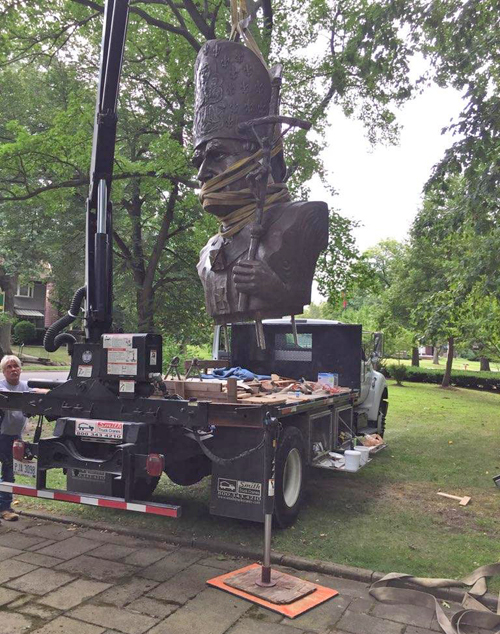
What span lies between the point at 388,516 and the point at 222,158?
447 centimetres

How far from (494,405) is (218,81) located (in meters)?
19.1

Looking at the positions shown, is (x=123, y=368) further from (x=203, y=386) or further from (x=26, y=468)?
(x=26, y=468)

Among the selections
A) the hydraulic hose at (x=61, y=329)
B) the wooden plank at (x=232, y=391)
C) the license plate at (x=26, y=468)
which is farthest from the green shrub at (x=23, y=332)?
the wooden plank at (x=232, y=391)

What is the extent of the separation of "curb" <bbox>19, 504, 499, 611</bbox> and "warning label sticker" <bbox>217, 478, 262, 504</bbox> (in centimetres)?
Result: 45

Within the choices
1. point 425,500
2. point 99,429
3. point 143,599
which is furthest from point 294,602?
point 425,500

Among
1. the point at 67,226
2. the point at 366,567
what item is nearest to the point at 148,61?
the point at 67,226

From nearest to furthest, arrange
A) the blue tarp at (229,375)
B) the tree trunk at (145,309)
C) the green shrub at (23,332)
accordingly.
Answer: the blue tarp at (229,375), the tree trunk at (145,309), the green shrub at (23,332)

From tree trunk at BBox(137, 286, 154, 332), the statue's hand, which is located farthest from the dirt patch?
tree trunk at BBox(137, 286, 154, 332)

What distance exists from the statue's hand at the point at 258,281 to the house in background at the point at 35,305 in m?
43.3

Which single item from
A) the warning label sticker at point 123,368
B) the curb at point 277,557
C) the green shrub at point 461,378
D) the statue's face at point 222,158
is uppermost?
the statue's face at point 222,158

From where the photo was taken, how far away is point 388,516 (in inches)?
259

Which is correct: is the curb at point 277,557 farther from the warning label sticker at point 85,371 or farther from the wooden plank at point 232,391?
the warning label sticker at point 85,371

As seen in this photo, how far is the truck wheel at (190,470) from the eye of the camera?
252 inches

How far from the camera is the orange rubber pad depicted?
4074mm
